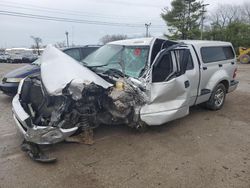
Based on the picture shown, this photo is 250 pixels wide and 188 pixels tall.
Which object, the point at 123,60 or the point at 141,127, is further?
the point at 123,60

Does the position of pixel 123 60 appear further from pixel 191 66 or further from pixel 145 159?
pixel 145 159

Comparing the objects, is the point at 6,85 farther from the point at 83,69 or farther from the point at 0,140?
the point at 83,69

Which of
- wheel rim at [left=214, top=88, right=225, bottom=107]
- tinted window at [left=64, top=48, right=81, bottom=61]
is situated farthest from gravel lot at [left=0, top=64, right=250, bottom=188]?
tinted window at [left=64, top=48, right=81, bottom=61]

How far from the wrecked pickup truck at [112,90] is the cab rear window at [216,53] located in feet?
0.33

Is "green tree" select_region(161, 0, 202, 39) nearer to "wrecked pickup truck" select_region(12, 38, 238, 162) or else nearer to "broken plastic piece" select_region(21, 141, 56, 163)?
"wrecked pickup truck" select_region(12, 38, 238, 162)

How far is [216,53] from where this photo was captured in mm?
5438

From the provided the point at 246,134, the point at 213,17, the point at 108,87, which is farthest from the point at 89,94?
the point at 213,17

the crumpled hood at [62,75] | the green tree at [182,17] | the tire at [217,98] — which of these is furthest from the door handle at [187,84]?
the green tree at [182,17]

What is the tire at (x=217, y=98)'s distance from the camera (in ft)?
17.5

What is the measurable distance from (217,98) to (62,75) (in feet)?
13.5

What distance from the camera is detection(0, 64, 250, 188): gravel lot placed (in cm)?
277

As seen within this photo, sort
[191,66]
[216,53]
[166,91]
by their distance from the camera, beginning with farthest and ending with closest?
[216,53] < [191,66] < [166,91]

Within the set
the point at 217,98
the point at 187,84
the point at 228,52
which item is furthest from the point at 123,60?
the point at 228,52

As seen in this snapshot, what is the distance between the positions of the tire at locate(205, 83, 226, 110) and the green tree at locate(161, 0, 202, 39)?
2656 cm
